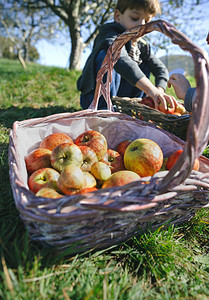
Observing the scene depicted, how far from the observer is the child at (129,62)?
7.93 feet

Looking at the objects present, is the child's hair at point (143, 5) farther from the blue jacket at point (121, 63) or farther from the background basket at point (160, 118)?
the background basket at point (160, 118)

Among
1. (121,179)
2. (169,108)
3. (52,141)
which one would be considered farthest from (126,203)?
(169,108)

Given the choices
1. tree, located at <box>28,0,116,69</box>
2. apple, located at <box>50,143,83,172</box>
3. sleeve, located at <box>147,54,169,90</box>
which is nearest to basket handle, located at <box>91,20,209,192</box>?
apple, located at <box>50,143,83,172</box>

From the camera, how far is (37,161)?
142 centimetres

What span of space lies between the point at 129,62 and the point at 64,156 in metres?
1.58

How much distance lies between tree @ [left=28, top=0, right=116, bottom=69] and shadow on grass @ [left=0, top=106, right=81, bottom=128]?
3960mm

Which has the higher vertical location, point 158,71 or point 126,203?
point 158,71

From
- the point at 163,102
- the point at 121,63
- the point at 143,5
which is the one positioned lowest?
the point at 163,102

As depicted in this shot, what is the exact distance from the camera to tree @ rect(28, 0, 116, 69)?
6.68 metres

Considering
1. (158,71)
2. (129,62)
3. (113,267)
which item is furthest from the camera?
(158,71)

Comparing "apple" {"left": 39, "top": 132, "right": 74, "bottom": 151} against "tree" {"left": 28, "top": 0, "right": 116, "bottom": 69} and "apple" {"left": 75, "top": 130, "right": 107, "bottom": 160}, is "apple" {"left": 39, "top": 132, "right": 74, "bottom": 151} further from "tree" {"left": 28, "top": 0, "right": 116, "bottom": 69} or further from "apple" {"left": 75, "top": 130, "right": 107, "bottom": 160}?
"tree" {"left": 28, "top": 0, "right": 116, "bottom": 69}

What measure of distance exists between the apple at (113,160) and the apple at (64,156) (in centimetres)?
28

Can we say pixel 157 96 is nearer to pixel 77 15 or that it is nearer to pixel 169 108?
pixel 169 108

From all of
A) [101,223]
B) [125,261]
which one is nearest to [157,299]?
[125,261]
